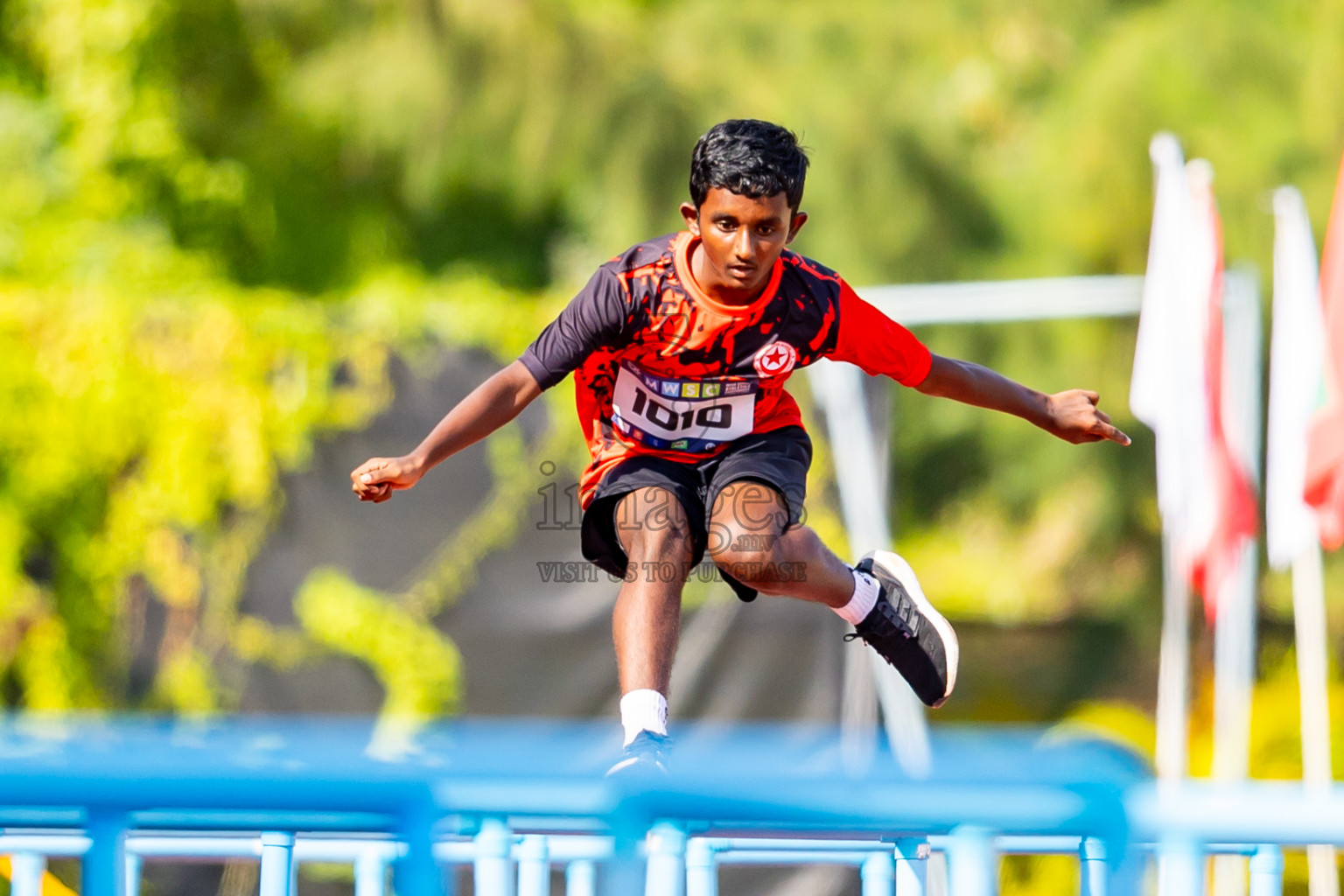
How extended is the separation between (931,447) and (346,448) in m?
4.19

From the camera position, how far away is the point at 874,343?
295 cm

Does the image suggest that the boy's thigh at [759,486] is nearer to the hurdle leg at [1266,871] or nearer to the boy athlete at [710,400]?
the boy athlete at [710,400]

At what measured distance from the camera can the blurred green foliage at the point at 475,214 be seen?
20.6ft

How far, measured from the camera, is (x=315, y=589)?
6.29m

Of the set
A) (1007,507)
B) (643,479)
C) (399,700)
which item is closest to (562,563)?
(399,700)

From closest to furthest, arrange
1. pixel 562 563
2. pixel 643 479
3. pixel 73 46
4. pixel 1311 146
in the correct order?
pixel 643 479
pixel 562 563
pixel 1311 146
pixel 73 46

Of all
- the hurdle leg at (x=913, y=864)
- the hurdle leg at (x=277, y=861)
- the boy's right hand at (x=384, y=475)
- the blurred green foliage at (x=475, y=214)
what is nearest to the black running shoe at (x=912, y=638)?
the hurdle leg at (x=913, y=864)

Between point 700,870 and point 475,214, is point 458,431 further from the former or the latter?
point 475,214

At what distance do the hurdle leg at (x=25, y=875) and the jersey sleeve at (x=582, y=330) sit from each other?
168 cm

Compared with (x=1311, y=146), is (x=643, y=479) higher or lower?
lower

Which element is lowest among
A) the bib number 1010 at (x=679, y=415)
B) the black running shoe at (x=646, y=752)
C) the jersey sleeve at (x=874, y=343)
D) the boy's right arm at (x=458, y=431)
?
the black running shoe at (x=646, y=752)

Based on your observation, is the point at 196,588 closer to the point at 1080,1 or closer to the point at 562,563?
the point at 562,563

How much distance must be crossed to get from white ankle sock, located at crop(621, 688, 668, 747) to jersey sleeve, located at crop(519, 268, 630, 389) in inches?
26.6

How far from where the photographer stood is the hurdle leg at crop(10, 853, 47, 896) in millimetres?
3043
